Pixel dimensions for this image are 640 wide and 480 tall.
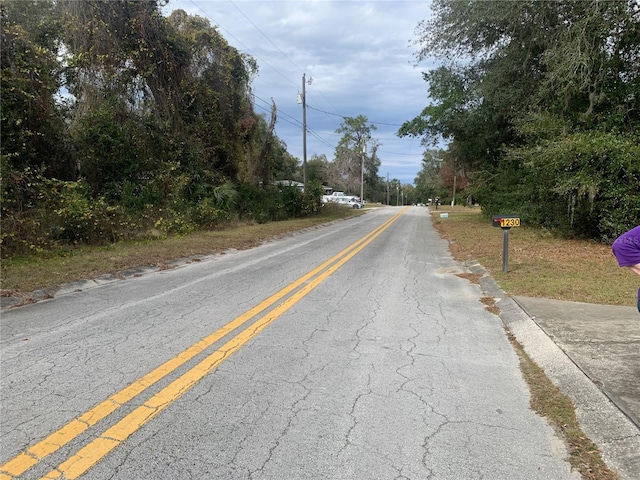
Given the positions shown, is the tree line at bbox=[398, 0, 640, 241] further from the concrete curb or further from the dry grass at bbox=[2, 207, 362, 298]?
the dry grass at bbox=[2, 207, 362, 298]

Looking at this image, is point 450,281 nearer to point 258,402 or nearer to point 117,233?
point 258,402

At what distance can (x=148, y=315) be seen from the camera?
5.75m

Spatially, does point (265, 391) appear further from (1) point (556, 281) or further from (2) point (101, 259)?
(2) point (101, 259)

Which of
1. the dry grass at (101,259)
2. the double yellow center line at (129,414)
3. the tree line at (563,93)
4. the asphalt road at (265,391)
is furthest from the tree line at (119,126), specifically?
the tree line at (563,93)

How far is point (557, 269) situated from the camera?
897 cm

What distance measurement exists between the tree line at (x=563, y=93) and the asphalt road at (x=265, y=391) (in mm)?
7641

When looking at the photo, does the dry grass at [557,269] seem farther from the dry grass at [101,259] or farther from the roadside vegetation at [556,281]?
the dry grass at [101,259]

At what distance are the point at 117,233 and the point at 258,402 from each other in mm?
11255

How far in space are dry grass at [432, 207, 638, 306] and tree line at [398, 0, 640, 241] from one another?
1.43 m

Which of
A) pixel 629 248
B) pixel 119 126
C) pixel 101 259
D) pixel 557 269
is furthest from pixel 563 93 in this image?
pixel 119 126

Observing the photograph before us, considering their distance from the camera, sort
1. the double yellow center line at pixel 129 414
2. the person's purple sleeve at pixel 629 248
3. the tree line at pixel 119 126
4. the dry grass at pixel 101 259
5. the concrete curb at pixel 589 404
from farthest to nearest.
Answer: the tree line at pixel 119 126
the dry grass at pixel 101 259
the person's purple sleeve at pixel 629 248
the concrete curb at pixel 589 404
the double yellow center line at pixel 129 414

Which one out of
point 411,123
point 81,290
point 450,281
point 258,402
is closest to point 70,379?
point 258,402

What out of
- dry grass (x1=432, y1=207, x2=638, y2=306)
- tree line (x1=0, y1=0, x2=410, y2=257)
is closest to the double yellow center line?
dry grass (x1=432, y1=207, x2=638, y2=306)

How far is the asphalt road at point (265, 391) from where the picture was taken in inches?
105
